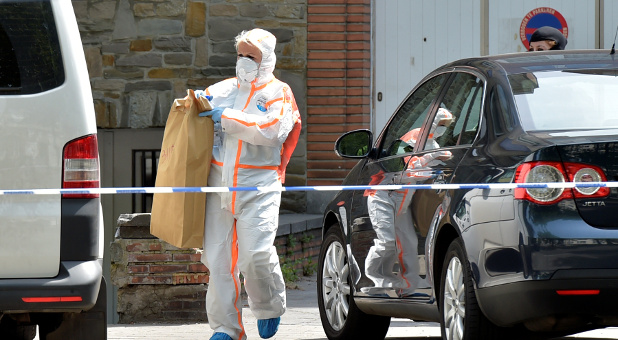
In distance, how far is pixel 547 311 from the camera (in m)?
4.55

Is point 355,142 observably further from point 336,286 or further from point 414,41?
point 414,41

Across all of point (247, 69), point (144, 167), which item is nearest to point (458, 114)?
point (247, 69)

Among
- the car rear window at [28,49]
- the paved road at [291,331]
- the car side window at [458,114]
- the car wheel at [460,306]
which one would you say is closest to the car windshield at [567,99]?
the car side window at [458,114]

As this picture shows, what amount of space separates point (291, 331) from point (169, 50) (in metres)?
5.20

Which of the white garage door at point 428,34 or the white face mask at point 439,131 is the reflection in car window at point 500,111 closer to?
the white face mask at point 439,131

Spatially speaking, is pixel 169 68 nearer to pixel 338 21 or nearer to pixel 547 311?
pixel 338 21

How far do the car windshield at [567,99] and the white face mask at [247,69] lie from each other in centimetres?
157

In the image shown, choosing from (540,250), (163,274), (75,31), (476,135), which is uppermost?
(75,31)

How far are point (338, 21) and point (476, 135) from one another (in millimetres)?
6910

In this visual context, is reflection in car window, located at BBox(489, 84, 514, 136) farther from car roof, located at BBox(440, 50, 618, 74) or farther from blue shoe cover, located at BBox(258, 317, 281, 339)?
blue shoe cover, located at BBox(258, 317, 281, 339)

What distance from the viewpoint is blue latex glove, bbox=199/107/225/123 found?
6.36m

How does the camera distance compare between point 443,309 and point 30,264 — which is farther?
point 443,309

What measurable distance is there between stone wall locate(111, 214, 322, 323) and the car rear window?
2938 mm

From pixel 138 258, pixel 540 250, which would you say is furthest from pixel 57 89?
pixel 138 258
